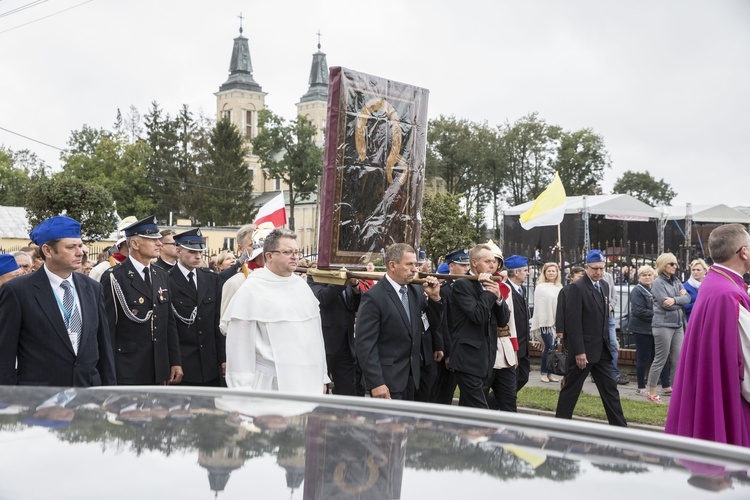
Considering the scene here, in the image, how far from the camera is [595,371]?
30.0 feet

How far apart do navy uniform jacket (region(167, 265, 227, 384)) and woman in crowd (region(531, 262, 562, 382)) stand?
254 inches

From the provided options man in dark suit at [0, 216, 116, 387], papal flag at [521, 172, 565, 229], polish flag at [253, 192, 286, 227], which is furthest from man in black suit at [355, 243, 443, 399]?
papal flag at [521, 172, 565, 229]

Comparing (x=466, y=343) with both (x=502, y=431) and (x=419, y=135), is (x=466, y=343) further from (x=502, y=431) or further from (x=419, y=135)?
(x=502, y=431)

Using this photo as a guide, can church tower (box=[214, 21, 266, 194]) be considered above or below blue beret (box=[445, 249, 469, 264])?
above

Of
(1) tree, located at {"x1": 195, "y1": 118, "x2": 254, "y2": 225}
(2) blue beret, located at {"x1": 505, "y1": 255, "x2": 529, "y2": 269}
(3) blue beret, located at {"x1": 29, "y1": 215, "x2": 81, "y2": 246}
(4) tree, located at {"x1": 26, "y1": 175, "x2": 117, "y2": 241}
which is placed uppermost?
(1) tree, located at {"x1": 195, "y1": 118, "x2": 254, "y2": 225}

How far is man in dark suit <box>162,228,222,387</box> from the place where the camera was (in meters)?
7.98

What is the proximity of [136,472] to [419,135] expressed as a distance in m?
5.99

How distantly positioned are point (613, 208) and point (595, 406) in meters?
15.3

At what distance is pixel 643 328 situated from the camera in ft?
40.8

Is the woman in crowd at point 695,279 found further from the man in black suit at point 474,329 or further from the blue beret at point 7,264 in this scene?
the blue beret at point 7,264

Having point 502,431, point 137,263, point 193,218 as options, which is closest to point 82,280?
point 137,263

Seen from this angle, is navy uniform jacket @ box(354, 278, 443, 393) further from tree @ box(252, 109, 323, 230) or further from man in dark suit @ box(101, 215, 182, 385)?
tree @ box(252, 109, 323, 230)

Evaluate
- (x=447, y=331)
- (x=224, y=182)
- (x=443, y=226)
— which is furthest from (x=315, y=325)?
(x=224, y=182)

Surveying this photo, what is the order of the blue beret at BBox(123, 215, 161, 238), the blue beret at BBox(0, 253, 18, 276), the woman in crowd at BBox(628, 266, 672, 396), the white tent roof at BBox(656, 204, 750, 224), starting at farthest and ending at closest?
the white tent roof at BBox(656, 204, 750, 224) < the woman in crowd at BBox(628, 266, 672, 396) < the blue beret at BBox(123, 215, 161, 238) < the blue beret at BBox(0, 253, 18, 276)
